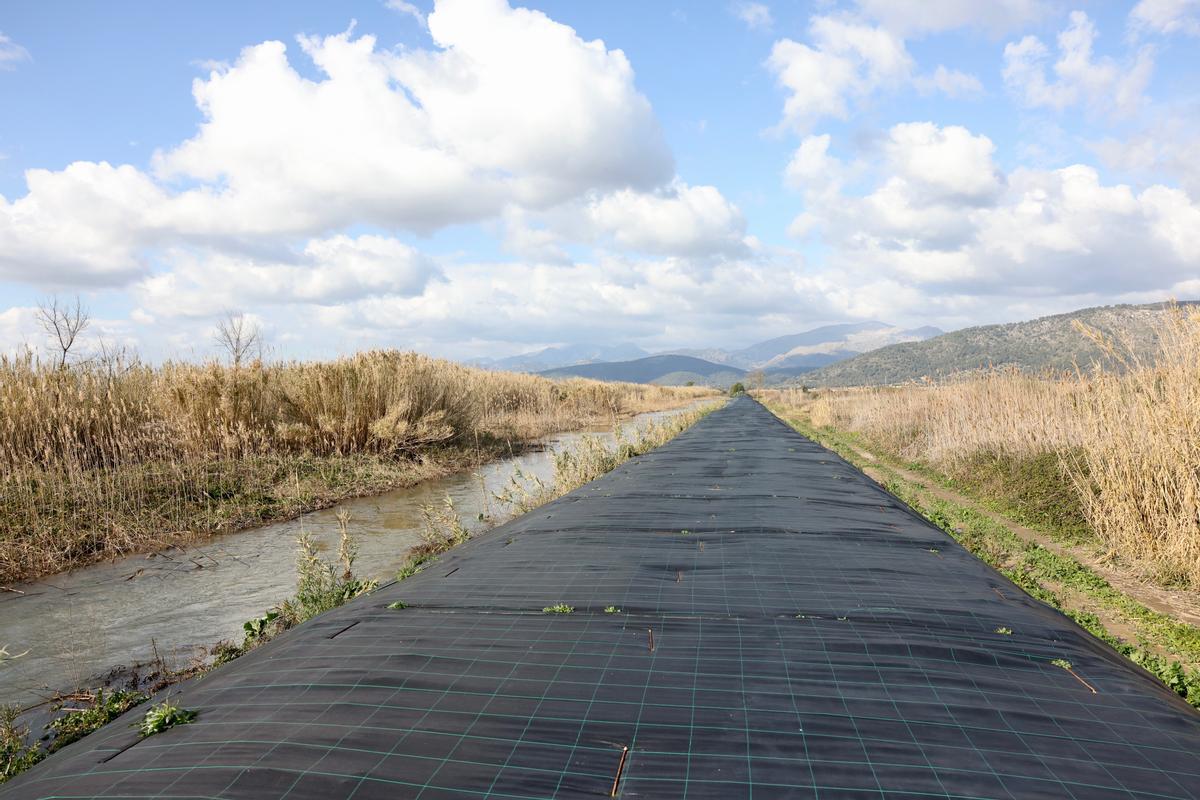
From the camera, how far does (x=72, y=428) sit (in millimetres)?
7934

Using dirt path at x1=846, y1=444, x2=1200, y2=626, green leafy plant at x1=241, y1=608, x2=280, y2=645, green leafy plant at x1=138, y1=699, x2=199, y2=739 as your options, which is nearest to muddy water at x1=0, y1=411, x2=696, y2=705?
green leafy plant at x1=241, y1=608, x2=280, y2=645

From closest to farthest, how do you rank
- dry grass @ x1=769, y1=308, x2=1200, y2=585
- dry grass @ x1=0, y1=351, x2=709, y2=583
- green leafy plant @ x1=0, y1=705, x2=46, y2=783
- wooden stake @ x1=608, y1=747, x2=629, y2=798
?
wooden stake @ x1=608, y1=747, x2=629, y2=798 < green leafy plant @ x1=0, y1=705, x2=46, y2=783 < dry grass @ x1=769, y1=308, x2=1200, y2=585 < dry grass @ x1=0, y1=351, x2=709, y2=583

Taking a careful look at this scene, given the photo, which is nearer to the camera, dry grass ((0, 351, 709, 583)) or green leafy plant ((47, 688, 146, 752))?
green leafy plant ((47, 688, 146, 752))

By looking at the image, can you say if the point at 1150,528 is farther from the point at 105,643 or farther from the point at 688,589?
the point at 105,643

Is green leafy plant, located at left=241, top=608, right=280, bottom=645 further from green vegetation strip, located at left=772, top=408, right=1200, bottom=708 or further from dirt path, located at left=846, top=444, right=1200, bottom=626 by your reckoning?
dirt path, located at left=846, top=444, right=1200, bottom=626

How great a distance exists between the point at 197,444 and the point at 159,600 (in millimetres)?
5075

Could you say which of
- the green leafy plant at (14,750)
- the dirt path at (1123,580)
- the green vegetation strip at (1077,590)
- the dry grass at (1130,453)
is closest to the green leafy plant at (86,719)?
the green leafy plant at (14,750)

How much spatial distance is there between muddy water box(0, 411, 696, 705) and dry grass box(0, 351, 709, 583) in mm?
517

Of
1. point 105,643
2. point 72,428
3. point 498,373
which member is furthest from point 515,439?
point 105,643

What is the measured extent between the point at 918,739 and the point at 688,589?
4.73 ft

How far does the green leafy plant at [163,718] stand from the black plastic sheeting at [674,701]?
1.6 inches

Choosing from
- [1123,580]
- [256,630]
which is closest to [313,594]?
[256,630]

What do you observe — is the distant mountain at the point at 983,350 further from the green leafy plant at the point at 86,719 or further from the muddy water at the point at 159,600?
the green leafy plant at the point at 86,719

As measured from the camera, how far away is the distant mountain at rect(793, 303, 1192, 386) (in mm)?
51375
